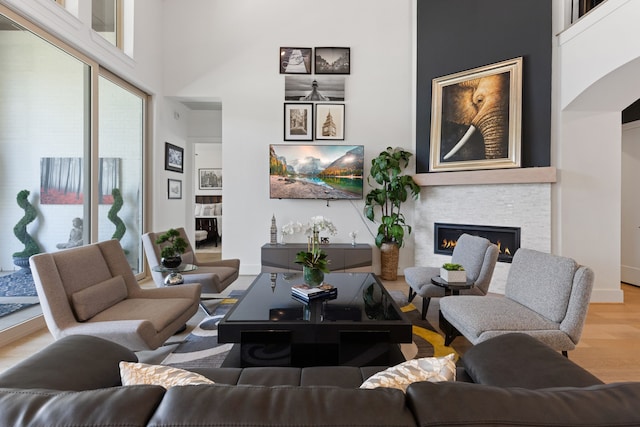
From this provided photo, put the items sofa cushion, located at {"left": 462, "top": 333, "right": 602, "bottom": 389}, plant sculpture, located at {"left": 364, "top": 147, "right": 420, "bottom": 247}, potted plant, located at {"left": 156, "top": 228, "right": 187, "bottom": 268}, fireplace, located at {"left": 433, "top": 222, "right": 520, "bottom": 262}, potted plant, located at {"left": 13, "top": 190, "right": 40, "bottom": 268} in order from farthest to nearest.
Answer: plant sculpture, located at {"left": 364, "top": 147, "right": 420, "bottom": 247}
fireplace, located at {"left": 433, "top": 222, "right": 520, "bottom": 262}
potted plant, located at {"left": 156, "top": 228, "right": 187, "bottom": 268}
potted plant, located at {"left": 13, "top": 190, "right": 40, "bottom": 268}
sofa cushion, located at {"left": 462, "top": 333, "right": 602, "bottom": 389}

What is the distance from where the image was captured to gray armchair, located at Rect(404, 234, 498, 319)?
10.0ft

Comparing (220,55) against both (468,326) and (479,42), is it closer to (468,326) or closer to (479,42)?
(479,42)

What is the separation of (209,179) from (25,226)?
19.8 feet

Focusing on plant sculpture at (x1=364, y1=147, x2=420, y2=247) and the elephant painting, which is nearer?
the elephant painting

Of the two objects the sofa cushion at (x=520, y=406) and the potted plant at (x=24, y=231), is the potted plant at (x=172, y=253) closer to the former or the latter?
the potted plant at (x=24, y=231)

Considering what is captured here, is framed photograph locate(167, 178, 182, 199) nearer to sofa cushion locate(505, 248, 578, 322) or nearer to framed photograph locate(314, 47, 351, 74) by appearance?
framed photograph locate(314, 47, 351, 74)

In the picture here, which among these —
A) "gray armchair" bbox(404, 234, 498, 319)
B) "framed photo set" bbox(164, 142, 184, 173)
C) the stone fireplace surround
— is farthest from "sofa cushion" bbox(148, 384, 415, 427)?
"framed photo set" bbox(164, 142, 184, 173)

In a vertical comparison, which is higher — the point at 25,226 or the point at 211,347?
the point at 25,226

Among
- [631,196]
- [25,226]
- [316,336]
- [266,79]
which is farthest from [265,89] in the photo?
[631,196]

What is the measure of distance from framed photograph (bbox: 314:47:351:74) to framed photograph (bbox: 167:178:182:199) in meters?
3.04

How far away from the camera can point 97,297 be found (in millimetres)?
2334

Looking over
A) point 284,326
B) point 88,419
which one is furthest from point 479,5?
point 88,419

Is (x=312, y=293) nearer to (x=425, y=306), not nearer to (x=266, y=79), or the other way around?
(x=425, y=306)

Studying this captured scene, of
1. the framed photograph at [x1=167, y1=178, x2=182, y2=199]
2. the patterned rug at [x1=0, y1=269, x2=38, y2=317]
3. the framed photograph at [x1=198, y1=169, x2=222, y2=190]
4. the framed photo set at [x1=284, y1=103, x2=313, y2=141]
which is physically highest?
the framed photo set at [x1=284, y1=103, x2=313, y2=141]
